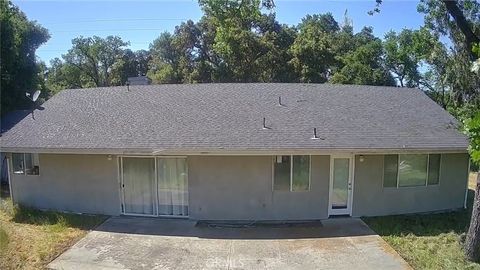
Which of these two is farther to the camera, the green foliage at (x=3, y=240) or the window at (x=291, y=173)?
the window at (x=291, y=173)

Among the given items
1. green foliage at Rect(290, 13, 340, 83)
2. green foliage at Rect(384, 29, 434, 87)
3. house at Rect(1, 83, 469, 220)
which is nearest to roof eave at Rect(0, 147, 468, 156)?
house at Rect(1, 83, 469, 220)

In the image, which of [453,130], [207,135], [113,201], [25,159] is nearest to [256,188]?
[207,135]

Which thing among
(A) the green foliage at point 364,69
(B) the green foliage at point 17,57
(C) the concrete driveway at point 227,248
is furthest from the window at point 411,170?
(A) the green foliage at point 364,69

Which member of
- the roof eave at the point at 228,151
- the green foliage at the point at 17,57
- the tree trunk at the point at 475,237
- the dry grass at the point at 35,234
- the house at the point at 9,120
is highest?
the green foliage at the point at 17,57

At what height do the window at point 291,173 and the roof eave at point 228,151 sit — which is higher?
the roof eave at point 228,151

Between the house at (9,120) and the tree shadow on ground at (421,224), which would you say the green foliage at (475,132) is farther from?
the house at (9,120)

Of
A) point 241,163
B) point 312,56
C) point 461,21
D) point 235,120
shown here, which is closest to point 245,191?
point 241,163

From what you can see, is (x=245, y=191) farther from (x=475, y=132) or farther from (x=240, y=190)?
(x=475, y=132)
